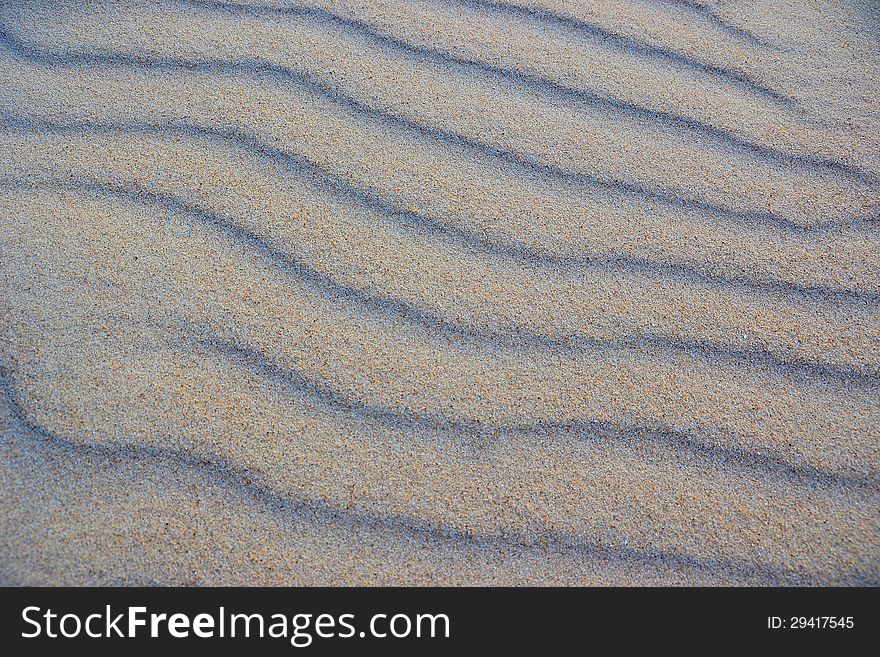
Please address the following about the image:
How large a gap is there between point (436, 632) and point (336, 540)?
182 millimetres

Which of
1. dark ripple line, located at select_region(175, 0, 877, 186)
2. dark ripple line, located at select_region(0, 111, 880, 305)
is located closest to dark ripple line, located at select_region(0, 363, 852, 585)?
dark ripple line, located at select_region(0, 111, 880, 305)

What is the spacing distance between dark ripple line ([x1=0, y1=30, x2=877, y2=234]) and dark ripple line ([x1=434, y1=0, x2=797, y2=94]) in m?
0.32

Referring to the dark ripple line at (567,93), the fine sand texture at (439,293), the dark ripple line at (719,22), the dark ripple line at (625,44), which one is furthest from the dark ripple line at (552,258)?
the dark ripple line at (719,22)

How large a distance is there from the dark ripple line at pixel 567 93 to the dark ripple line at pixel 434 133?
134 mm

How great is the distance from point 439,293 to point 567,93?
0.54m

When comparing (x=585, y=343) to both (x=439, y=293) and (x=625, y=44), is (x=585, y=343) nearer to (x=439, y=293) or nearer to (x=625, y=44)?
(x=439, y=293)

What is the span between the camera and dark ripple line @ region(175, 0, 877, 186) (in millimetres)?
1295

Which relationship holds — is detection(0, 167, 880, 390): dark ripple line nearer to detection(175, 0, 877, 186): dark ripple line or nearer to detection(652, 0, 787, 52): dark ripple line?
detection(175, 0, 877, 186): dark ripple line

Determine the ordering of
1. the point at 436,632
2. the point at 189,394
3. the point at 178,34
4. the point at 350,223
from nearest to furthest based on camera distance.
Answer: the point at 436,632, the point at 189,394, the point at 350,223, the point at 178,34

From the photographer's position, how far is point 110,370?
1.04 m

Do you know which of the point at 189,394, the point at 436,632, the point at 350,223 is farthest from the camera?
the point at 350,223

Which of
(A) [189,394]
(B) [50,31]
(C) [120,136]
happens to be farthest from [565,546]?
(B) [50,31]

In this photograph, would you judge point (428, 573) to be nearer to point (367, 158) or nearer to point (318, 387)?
point (318, 387)

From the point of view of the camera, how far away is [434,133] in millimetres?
1288
